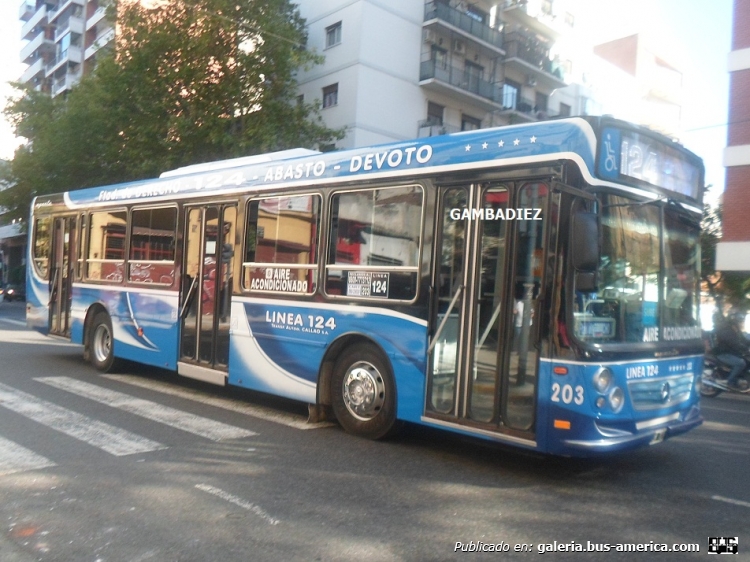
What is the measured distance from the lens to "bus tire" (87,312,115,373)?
11.1 m

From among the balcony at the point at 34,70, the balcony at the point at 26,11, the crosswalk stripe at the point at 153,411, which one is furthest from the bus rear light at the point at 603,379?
the balcony at the point at 26,11

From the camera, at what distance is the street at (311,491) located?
4.37 metres

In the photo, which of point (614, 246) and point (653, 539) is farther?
point (614, 246)

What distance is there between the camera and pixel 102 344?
11.4 metres

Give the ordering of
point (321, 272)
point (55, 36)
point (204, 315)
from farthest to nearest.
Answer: point (55, 36) → point (204, 315) → point (321, 272)

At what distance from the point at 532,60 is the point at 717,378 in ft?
83.7

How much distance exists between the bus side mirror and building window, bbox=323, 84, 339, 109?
23.9 m

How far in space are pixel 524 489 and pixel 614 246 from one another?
206 centimetres

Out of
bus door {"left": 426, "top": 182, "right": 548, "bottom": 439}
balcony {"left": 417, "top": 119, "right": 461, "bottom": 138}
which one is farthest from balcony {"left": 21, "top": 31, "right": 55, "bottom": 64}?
bus door {"left": 426, "top": 182, "right": 548, "bottom": 439}

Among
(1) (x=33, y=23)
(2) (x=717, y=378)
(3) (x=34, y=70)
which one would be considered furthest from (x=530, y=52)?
(1) (x=33, y=23)

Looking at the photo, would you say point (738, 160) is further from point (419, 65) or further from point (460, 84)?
point (419, 65)

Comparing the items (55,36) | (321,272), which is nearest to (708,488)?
(321,272)

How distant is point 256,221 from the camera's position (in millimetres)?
8508

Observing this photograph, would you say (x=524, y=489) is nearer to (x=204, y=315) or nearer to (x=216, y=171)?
(x=204, y=315)
